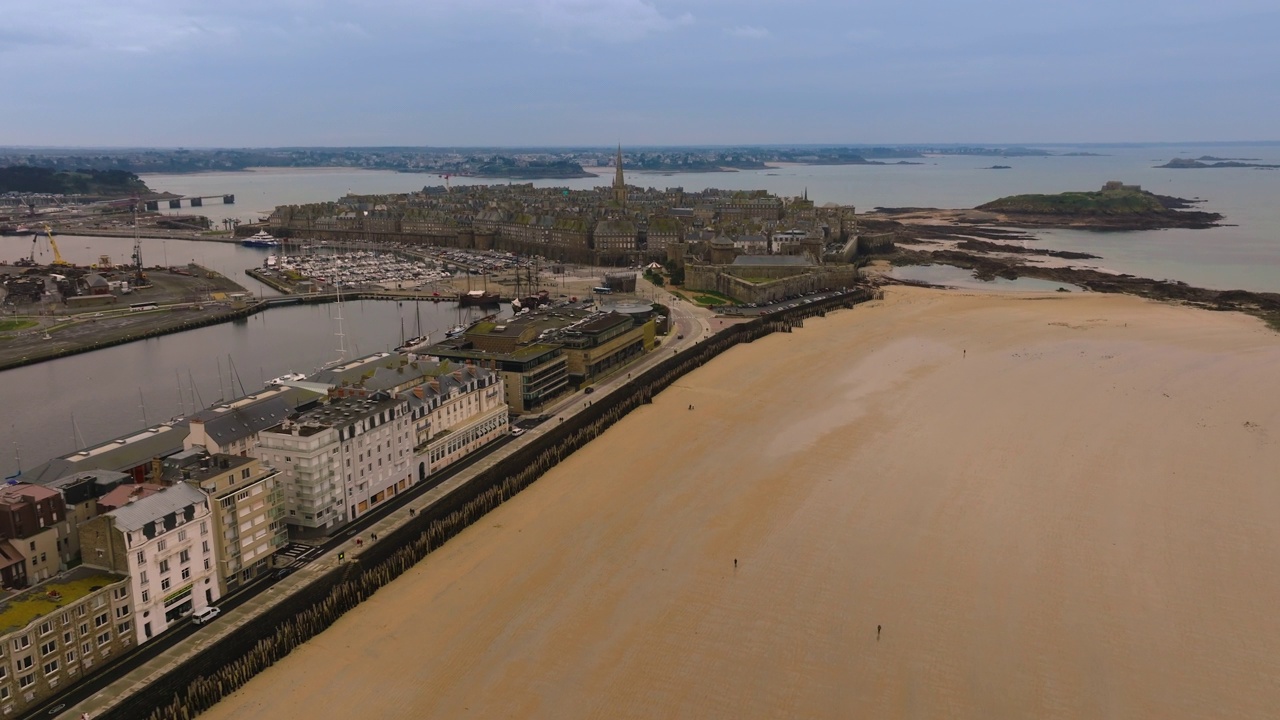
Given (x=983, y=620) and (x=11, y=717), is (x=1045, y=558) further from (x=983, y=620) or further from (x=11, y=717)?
(x=11, y=717)

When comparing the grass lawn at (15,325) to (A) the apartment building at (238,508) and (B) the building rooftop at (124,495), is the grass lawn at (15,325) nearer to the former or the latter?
(A) the apartment building at (238,508)

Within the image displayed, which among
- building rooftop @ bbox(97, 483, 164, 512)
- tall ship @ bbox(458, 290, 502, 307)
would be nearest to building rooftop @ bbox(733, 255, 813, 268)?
tall ship @ bbox(458, 290, 502, 307)

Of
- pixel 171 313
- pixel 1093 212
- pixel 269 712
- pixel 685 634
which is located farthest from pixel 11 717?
pixel 1093 212

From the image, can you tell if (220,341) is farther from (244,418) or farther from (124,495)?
(124,495)

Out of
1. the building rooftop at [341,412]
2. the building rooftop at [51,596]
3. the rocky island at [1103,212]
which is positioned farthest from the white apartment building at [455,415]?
the rocky island at [1103,212]

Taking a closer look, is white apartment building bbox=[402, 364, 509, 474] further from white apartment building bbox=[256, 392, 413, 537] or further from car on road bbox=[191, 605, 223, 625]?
car on road bbox=[191, 605, 223, 625]
